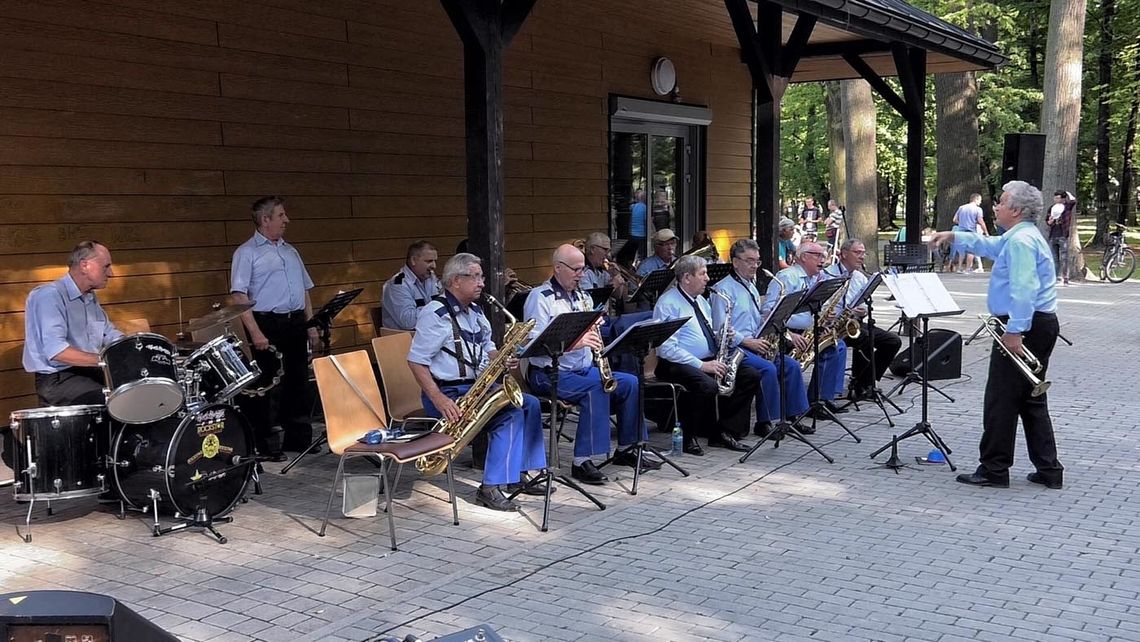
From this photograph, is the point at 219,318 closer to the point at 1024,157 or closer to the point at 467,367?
the point at 467,367

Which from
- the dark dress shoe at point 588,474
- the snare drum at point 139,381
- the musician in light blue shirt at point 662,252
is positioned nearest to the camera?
the snare drum at point 139,381

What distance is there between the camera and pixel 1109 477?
655cm

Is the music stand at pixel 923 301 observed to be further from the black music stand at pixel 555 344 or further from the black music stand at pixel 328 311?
the black music stand at pixel 328 311

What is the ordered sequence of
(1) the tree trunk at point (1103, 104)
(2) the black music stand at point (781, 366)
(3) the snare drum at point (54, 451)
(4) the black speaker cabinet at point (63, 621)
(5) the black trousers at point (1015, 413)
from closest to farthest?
(4) the black speaker cabinet at point (63, 621) < (3) the snare drum at point (54, 451) < (5) the black trousers at point (1015, 413) < (2) the black music stand at point (781, 366) < (1) the tree trunk at point (1103, 104)

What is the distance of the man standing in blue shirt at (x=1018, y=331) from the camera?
19.7ft

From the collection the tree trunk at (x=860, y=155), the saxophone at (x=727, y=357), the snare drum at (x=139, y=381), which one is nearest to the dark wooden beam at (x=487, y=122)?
the saxophone at (x=727, y=357)

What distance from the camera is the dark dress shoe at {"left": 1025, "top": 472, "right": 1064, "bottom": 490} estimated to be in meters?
6.29

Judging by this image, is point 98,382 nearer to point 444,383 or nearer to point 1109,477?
point 444,383

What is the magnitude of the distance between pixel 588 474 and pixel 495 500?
2.51 ft

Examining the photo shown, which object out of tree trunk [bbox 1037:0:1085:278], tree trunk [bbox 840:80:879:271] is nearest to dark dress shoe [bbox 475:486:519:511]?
tree trunk [bbox 840:80:879:271]

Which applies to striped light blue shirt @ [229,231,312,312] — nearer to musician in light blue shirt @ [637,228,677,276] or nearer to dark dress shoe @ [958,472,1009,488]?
musician in light blue shirt @ [637,228,677,276]

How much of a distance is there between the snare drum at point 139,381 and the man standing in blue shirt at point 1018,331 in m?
4.57

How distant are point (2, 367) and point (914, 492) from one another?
5471 mm

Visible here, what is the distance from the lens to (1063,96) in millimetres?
19969
